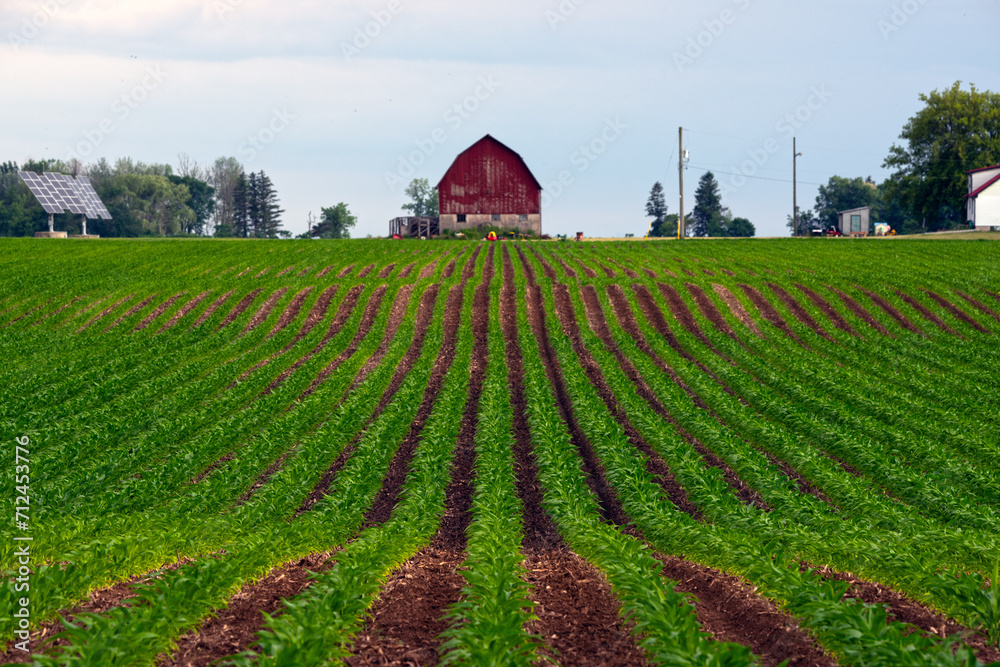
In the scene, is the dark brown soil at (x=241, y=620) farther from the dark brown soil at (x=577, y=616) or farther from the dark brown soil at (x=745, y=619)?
the dark brown soil at (x=745, y=619)

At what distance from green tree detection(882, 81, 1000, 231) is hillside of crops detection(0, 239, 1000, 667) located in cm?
5480

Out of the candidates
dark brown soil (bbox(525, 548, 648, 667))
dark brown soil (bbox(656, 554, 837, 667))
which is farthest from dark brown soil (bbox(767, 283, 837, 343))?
dark brown soil (bbox(525, 548, 648, 667))

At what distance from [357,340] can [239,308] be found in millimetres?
7977

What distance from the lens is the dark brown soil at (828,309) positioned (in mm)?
33600

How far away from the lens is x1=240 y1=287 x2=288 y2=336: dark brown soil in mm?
34031

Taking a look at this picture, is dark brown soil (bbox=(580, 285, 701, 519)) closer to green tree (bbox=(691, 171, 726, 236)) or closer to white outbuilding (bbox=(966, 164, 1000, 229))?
white outbuilding (bbox=(966, 164, 1000, 229))

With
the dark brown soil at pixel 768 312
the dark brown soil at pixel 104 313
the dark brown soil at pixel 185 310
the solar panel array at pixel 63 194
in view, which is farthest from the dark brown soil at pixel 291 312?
the solar panel array at pixel 63 194

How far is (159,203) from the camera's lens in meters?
124

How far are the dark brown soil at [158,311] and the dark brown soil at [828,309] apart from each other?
3092cm

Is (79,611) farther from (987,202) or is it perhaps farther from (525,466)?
(987,202)

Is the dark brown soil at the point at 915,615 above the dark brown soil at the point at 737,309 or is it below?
below

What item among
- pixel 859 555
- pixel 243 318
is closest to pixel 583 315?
pixel 243 318

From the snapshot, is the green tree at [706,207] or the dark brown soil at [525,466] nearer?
the dark brown soil at [525,466]

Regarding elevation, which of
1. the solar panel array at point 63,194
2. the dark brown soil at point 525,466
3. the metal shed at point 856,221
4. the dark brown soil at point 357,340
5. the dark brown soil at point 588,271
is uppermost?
the solar panel array at point 63,194
